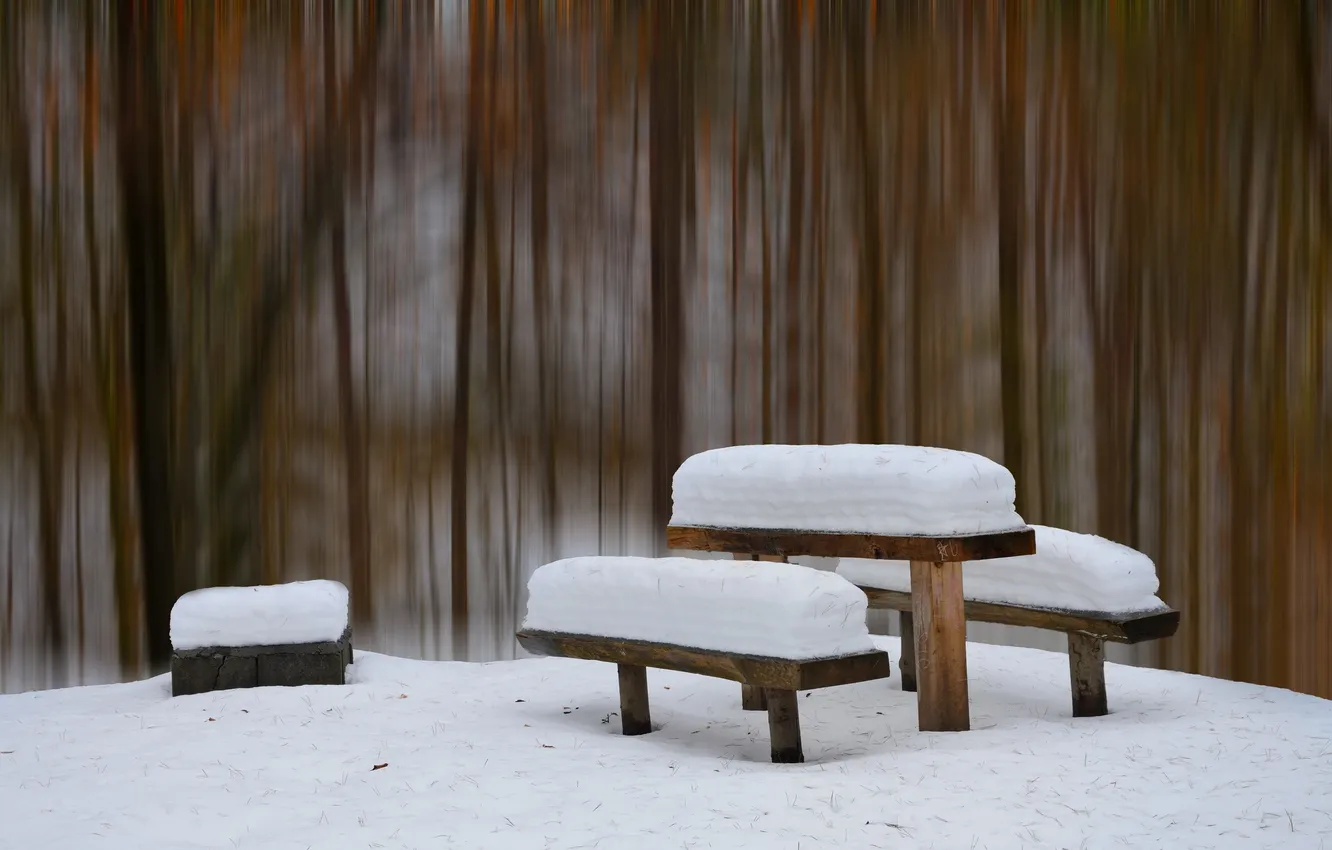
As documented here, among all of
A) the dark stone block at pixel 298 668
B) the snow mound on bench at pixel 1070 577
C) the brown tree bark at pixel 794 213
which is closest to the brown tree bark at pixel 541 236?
the brown tree bark at pixel 794 213

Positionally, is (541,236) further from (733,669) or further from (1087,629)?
(1087,629)

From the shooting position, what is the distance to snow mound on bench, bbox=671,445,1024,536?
4.71 metres

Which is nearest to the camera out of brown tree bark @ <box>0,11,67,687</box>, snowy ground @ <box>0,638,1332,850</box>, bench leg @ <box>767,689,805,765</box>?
snowy ground @ <box>0,638,1332,850</box>

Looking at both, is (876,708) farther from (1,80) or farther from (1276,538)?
(1,80)

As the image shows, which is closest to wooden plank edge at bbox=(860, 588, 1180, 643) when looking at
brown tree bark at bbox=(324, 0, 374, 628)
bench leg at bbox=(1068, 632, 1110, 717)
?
bench leg at bbox=(1068, 632, 1110, 717)

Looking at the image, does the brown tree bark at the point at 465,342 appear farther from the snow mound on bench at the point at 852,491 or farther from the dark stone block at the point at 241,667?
the snow mound on bench at the point at 852,491

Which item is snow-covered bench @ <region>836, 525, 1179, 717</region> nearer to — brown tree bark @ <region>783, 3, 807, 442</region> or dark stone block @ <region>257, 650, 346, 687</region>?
brown tree bark @ <region>783, 3, 807, 442</region>

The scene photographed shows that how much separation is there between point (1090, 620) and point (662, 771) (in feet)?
6.09

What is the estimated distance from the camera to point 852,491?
16.2 ft

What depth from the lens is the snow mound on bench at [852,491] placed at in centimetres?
471

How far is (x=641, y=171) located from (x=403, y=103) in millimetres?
1560

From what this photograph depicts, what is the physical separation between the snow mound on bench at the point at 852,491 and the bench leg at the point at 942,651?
9.9 inches

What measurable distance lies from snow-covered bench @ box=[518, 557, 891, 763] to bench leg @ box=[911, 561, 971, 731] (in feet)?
1.19

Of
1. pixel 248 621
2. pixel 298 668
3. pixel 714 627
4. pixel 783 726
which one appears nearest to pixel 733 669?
pixel 714 627
